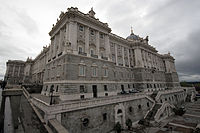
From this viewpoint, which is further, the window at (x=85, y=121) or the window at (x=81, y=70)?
the window at (x=81, y=70)

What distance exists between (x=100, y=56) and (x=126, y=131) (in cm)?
1700

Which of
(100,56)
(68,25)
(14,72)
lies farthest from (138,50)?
(14,72)

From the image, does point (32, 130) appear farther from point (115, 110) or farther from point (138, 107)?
point (138, 107)

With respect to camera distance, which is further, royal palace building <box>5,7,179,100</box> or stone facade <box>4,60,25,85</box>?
stone facade <box>4,60,25,85</box>

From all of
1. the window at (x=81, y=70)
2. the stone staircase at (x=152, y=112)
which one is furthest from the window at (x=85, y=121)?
the stone staircase at (x=152, y=112)

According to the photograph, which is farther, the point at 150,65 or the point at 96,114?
the point at 150,65

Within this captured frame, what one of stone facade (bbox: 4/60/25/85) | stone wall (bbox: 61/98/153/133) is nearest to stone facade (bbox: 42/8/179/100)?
stone wall (bbox: 61/98/153/133)

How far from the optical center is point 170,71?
184 feet

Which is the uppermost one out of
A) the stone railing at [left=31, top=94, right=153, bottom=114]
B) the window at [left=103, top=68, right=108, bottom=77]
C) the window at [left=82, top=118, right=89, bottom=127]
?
the window at [left=103, top=68, right=108, bottom=77]

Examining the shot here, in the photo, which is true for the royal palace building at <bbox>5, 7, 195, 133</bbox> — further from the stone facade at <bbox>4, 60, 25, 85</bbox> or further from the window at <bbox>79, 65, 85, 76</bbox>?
the stone facade at <bbox>4, 60, 25, 85</bbox>

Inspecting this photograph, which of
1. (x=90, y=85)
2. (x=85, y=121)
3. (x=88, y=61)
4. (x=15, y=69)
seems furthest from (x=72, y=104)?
(x=15, y=69)

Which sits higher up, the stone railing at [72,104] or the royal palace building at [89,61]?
the royal palace building at [89,61]

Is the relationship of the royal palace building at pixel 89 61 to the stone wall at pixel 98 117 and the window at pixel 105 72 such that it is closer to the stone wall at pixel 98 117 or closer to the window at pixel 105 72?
the window at pixel 105 72

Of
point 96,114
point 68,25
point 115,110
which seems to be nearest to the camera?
point 96,114
